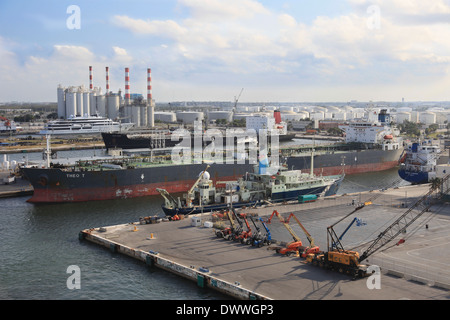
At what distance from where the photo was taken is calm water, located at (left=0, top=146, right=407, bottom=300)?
51.9 feet

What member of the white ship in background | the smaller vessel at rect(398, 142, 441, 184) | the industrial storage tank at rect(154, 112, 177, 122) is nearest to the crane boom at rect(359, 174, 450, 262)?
the smaller vessel at rect(398, 142, 441, 184)

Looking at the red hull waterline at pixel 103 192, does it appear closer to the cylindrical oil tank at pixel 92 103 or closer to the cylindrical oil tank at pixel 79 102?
the cylindrical oil tank at pixel 92 103

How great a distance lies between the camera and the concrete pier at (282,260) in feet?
47.5

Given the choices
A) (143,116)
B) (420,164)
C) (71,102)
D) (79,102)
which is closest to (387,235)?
(420,164)

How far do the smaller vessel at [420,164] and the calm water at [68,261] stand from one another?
21449 mm

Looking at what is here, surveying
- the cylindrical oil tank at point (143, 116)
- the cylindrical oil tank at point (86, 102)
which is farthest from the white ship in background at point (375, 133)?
the cylindrical oil tank at point (86, 102)

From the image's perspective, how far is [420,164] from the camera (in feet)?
125

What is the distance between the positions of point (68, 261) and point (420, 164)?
29744mm

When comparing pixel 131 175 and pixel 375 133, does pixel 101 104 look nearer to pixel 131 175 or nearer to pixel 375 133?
pixel 375 133

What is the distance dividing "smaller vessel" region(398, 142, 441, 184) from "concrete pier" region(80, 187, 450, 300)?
12.7 m

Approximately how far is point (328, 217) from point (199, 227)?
7072 millimetres

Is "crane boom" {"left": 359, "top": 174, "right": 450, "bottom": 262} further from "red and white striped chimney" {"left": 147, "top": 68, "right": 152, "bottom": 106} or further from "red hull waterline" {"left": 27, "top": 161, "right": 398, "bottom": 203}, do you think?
"red and white striped chimney" {"left": 147, "top": 68, "right": 152, "bottom": 106}

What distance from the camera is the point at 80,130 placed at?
8456 cm
